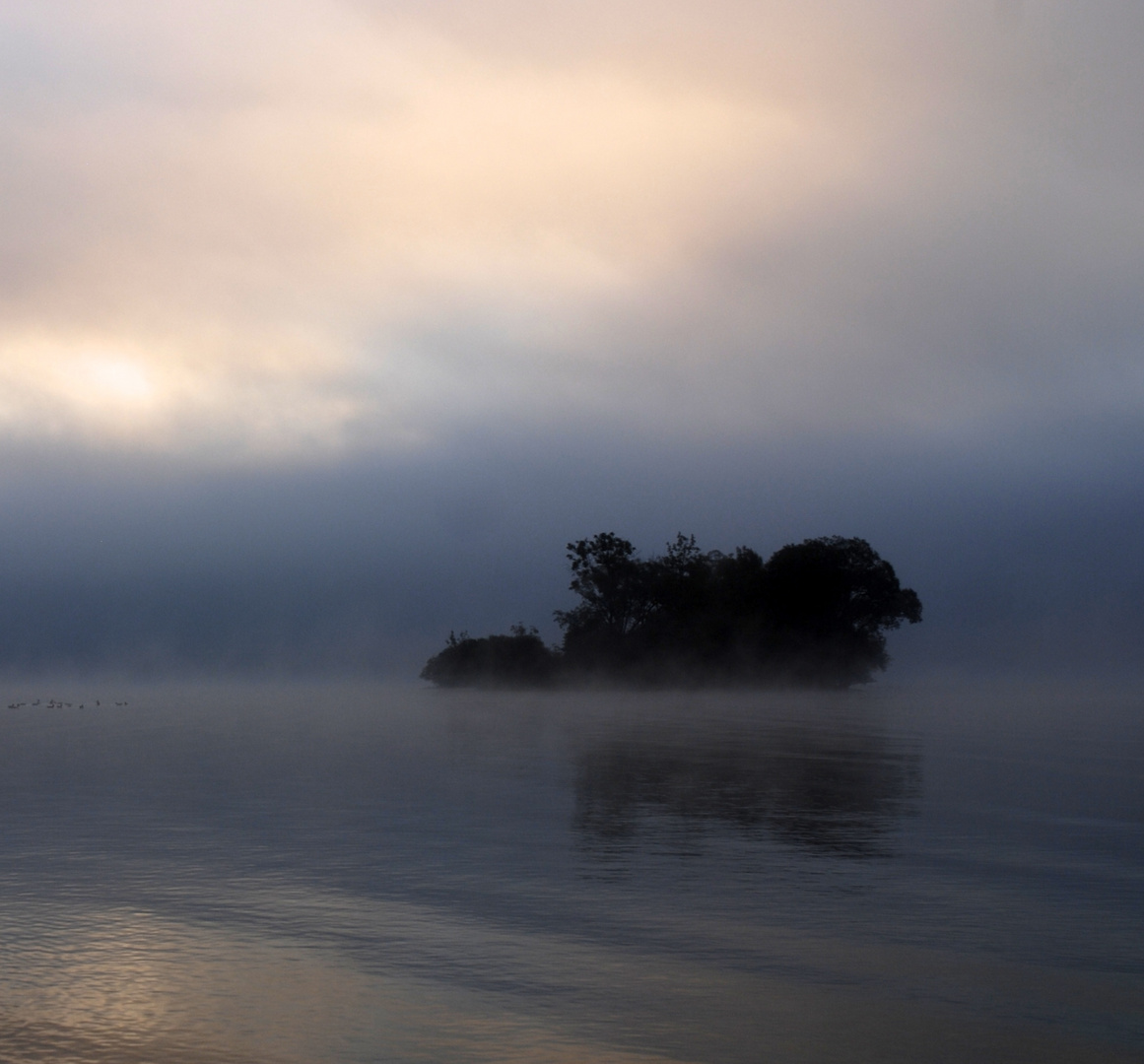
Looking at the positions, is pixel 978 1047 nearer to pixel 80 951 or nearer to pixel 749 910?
pixel 749 910

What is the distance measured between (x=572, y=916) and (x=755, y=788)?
38.5 ft

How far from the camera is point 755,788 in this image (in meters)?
23.0

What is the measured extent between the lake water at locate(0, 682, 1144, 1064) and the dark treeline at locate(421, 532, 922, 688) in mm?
77899

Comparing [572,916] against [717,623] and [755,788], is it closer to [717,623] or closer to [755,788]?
[755,788]

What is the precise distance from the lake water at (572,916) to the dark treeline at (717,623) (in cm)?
7790

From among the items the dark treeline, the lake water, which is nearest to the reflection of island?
the lake water

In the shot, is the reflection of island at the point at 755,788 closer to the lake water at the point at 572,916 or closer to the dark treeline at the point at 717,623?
the lake water at the point at 572,916

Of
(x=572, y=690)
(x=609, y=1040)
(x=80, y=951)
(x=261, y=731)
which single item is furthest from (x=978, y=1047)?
(x=572, y=690)

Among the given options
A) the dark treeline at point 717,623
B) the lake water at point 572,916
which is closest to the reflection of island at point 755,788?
the lake water at point 572,916

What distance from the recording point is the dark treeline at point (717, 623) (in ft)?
340

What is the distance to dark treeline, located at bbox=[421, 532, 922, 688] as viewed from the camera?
340ft

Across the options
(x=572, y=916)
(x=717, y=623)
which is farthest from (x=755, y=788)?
(x=717, y=623)

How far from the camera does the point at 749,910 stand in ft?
39.6

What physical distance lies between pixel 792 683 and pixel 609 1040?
99358mm
